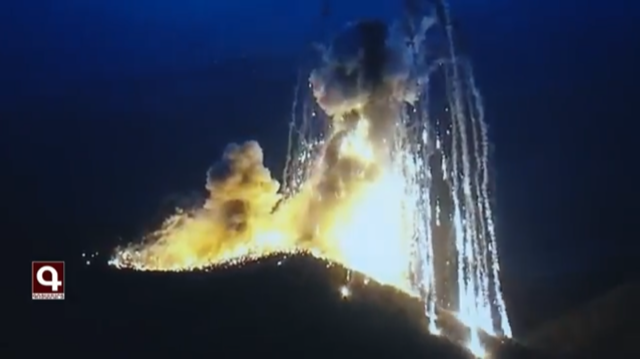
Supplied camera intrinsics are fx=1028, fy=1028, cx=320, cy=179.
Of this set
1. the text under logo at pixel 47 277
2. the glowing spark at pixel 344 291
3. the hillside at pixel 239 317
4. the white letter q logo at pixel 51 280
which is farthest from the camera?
the glowing spark at pixel 344 291

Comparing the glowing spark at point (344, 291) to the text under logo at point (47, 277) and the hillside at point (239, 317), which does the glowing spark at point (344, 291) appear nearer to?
the hillside at point (239, 317)

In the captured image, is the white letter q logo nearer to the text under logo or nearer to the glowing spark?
the text under logo

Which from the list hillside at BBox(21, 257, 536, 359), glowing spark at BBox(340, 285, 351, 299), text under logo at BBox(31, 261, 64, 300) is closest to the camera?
text under logo at BBox(31, 261, 64, 300)

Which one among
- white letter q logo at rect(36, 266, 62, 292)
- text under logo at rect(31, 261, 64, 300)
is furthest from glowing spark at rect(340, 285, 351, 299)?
white letter q logo at rect(36, 266, 62, 292)

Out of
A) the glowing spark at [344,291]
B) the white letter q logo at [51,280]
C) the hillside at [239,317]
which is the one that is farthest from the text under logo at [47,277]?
the glowing spark at [344,291]

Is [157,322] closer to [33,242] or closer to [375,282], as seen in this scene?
[375,282]

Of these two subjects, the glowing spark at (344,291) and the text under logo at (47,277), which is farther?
the glowing spark at (344,291)

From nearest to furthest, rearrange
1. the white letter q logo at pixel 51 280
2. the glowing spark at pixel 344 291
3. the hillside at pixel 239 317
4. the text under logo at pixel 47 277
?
the white letter q logo at pixel 51 280, the text under logo at pixel 47 277, the hillside at pixel 239 317, the glowing spark at pixel 344 291

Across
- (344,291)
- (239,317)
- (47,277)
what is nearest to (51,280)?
(47,277)

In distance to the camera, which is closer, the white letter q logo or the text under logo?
the white letter q logo

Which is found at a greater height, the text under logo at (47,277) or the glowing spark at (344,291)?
the glowing spark at (344,291)
